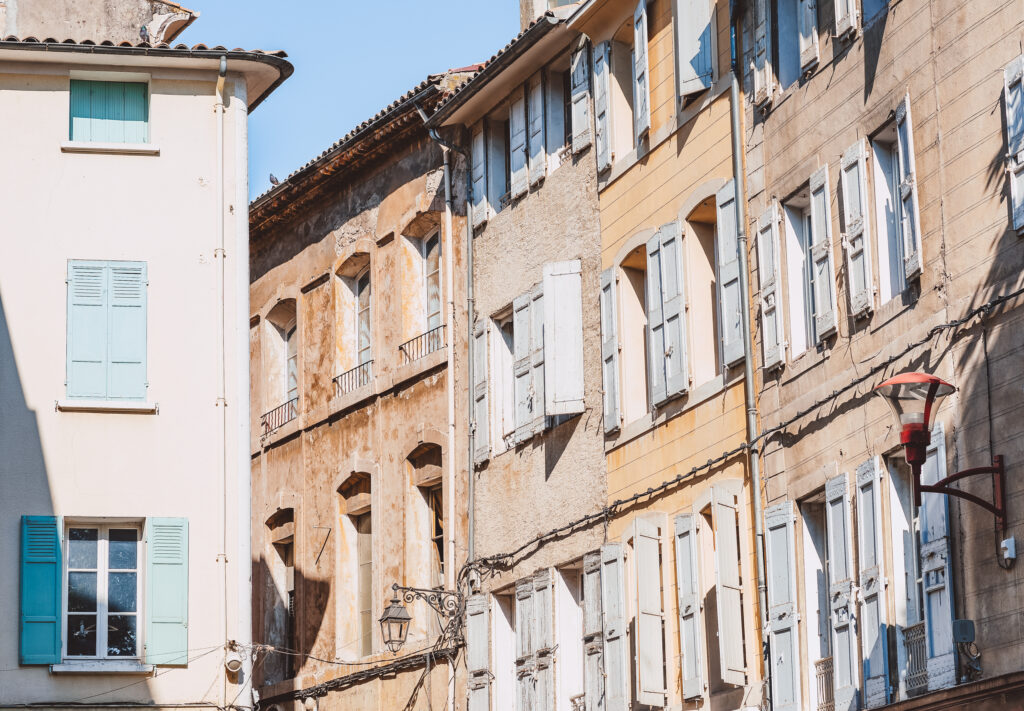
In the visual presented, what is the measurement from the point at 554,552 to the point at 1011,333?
8.82m

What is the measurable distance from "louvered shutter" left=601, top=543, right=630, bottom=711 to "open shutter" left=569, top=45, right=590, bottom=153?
4819 mm

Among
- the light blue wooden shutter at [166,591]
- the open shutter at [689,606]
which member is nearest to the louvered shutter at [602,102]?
the open shutter at [689,606]

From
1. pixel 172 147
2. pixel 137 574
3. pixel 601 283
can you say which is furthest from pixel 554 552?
pixel 172 147

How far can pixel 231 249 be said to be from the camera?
22.3m

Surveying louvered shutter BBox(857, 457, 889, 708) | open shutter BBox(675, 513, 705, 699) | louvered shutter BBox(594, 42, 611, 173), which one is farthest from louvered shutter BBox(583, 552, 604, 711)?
louvered shutter BBox(857, 457, 889, 708)

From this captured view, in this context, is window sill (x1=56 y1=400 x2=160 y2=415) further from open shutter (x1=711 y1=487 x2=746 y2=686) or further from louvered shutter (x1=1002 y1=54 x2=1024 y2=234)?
louvered shutter (x1=1002 y1=54 x2=1024 y2=234)

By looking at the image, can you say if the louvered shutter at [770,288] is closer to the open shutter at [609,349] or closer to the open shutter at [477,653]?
the open shutter at [609,349]

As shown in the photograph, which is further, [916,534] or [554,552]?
[554,552]

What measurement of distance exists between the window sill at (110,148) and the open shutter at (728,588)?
7.53 metres

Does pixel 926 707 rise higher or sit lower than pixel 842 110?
lower

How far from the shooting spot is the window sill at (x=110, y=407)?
21.2 metres

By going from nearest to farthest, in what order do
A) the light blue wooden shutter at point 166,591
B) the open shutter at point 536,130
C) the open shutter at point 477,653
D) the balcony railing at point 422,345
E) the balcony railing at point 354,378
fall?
1. the light blue wooden shutter at point 166,591
2. the open shutter at point 477,653
3. the open shutter at point 536,130
4. the balcony railing at point 422,345
5. the balcony railing at point 354,378

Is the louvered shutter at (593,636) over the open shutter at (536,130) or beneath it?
beneath

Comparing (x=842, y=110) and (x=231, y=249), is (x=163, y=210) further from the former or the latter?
(x=842, y=110)
